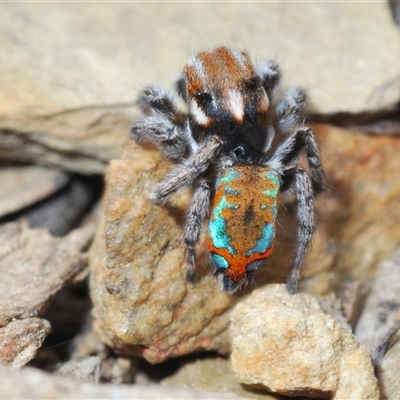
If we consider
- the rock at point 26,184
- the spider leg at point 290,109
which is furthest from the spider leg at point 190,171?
the rock at point 26,184

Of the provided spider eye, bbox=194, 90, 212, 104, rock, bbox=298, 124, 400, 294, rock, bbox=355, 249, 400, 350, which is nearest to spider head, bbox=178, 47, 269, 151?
spider eye, bbox=194, 90, 212, 104

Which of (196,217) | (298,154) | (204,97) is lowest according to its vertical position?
(196,217)

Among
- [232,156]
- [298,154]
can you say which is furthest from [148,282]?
[298,154]

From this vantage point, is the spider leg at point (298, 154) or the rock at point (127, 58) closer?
the spider leg at point (298, 154)

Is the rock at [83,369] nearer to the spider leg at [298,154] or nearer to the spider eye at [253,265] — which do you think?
the spider eye at [253,265]

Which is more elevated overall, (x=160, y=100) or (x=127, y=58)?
(x=127, y=58)

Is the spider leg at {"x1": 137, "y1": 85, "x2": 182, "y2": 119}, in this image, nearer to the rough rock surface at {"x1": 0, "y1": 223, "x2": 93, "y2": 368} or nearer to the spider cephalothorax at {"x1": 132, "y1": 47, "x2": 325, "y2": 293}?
the spider cephalothorax at {"x1": 132, "y1": 47, "x2": 325, "y2": 293}

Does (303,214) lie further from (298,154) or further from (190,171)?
(190,171)
